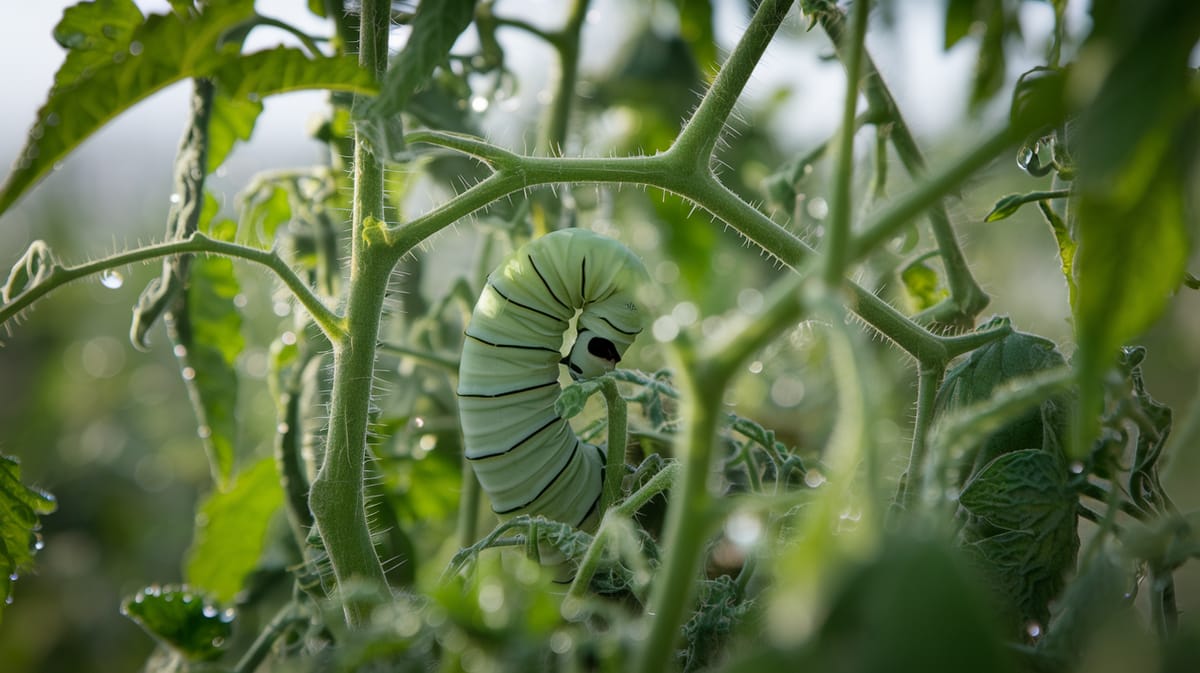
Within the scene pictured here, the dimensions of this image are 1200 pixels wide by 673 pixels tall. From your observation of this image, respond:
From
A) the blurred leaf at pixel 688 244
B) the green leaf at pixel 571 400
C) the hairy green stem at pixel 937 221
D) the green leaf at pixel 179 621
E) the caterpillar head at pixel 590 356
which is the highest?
the blurred leaf at pixel 688 244

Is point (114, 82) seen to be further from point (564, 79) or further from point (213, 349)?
point (564, 79)

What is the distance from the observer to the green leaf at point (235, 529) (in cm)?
124

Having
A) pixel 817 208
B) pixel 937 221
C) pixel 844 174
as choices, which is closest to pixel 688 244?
pixel 817 208

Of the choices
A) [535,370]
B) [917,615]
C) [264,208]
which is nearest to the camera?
[917,615]

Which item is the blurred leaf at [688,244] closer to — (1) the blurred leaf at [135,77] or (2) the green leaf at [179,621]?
(2) the green leaf at [179,621]

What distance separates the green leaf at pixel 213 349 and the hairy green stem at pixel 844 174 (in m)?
0.78

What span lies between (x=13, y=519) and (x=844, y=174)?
0.64 metres

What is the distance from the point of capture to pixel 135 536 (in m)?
2.62

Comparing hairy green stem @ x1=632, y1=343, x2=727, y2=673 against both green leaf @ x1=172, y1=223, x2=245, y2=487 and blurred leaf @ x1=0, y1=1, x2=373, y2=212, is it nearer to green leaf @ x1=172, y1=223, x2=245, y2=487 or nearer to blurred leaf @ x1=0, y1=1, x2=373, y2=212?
blurred leaf @ x1=0, y1=1, x2=373, y2=212

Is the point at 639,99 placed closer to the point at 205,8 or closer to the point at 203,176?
the point at 203,176

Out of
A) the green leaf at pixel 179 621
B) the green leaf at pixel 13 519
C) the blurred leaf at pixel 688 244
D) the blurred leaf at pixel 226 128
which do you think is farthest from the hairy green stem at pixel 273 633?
the blurred leaf at pixel 688 244

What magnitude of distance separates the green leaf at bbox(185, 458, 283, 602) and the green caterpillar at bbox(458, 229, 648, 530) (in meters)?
0.48

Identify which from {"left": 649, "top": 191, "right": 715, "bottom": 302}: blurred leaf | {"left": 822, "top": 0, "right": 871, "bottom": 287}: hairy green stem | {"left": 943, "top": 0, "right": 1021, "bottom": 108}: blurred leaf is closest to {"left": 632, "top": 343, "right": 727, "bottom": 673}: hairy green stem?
{"left": 822, "top": 0, "right": 871, "bottom": 287}: hairy green stem

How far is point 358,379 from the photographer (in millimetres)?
741
